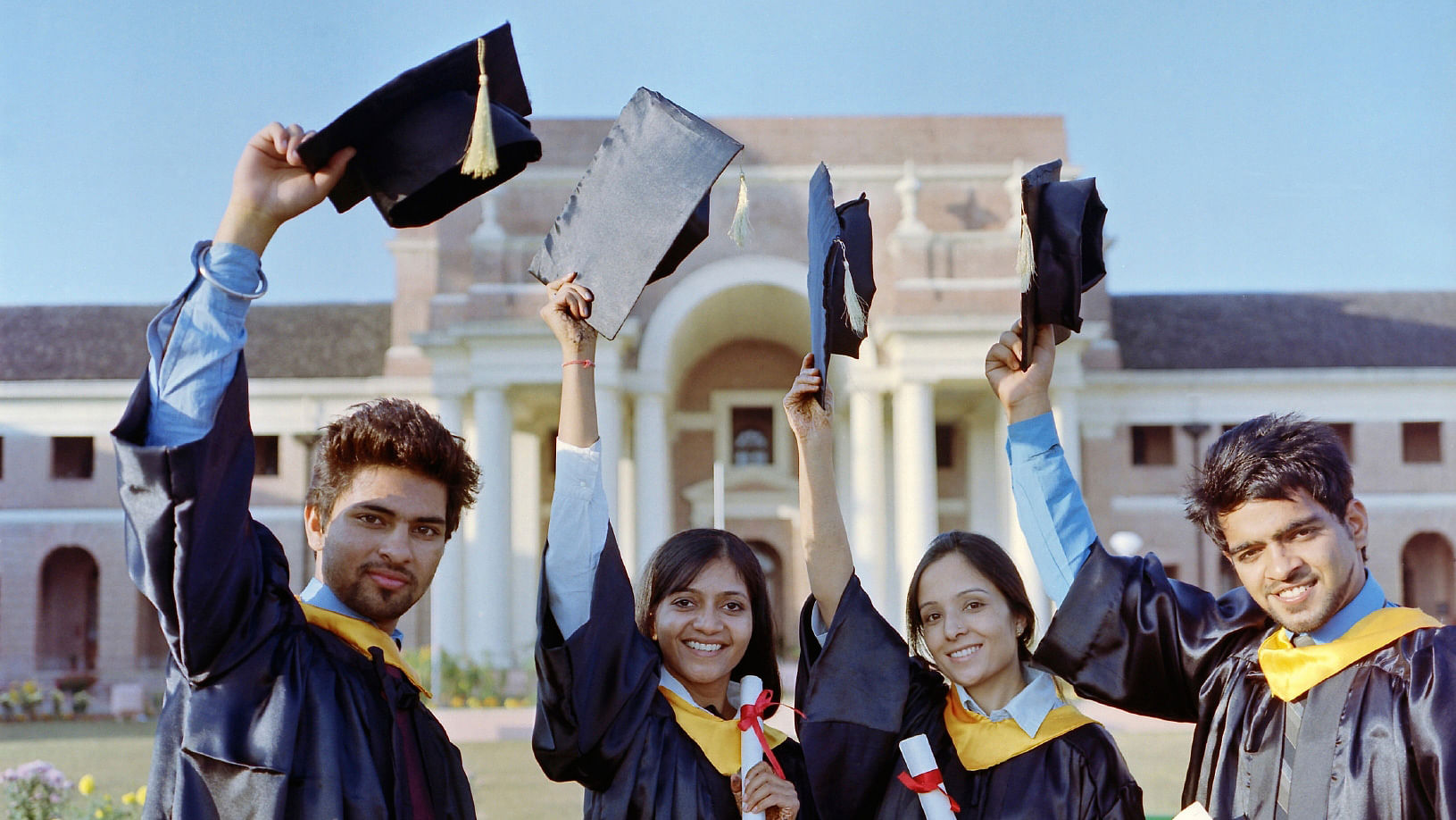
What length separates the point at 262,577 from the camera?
2.39 meters

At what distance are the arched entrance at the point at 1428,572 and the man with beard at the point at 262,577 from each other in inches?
1164

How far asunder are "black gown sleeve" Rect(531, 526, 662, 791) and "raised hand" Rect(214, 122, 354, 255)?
981mm

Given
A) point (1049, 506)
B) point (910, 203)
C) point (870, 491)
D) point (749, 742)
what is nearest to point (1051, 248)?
point (1049, 506)

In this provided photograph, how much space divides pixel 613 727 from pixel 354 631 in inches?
24.7

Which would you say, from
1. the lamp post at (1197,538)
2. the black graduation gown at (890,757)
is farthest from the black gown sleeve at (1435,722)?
the lamp post at (1197,538)

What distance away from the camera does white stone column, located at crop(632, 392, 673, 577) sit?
22.8 m

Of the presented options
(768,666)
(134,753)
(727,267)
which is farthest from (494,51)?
(727,267)

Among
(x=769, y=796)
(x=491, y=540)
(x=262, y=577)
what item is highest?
(x=262, y=577)

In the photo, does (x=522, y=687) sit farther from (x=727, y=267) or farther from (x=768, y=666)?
(x=768, y=666)

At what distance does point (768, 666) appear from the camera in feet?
10.3

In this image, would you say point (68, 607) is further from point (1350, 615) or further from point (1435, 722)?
point (1435, 722)

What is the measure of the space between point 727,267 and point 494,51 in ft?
67.9

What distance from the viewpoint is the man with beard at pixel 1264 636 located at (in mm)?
2512

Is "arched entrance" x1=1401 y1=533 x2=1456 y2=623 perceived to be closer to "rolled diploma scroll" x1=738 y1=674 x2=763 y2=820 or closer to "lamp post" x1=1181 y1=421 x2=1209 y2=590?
"lamp post" x1=1181 y1=421 x2=1209 y2=590
